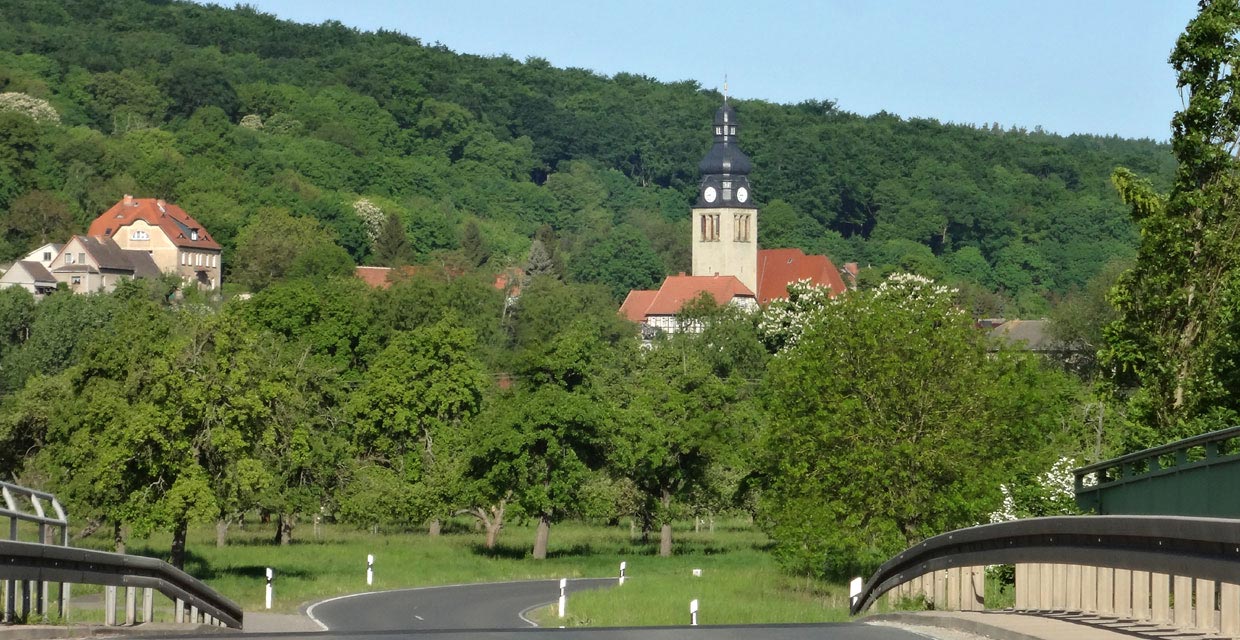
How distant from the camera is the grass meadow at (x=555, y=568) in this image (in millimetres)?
37531

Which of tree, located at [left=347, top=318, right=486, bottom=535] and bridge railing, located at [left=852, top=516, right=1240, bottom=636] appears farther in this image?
tree, located at [left=347, top=318, right=486, bottom=535]

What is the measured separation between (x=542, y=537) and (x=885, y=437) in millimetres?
24702

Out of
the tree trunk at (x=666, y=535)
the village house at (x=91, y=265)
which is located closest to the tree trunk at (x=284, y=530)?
the tree trunk at (x=666, y=535)

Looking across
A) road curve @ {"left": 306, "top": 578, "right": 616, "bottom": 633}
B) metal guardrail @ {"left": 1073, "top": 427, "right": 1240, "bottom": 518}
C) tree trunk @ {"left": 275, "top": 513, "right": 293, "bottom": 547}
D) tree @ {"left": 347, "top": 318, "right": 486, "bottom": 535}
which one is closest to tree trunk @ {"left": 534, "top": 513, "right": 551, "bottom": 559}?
tree @ {"left": 347, "top": 318, "right": 486, "bottom": 535}

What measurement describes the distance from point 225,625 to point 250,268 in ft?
526

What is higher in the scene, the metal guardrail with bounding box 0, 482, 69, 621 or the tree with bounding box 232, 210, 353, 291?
the tree with bounding box 232, 210, 353, 291

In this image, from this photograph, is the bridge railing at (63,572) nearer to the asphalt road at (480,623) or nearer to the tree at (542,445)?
the asphalt road at (480,623)

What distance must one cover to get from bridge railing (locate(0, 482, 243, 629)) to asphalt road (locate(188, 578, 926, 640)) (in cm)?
95

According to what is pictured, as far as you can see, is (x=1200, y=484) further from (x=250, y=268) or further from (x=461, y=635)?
(x=250, y=268)

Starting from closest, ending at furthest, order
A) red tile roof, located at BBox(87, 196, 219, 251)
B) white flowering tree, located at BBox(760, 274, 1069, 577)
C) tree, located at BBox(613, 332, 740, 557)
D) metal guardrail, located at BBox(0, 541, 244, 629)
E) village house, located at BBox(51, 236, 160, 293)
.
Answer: metal guardrail, located at BBox(0, 541, 244, 629)
white flowering tree, located at BBox(760, 274, 1069, 577)
tree, located at BBox(613, 332, 740, 557)
village house, located at BBox(51, 236, 160, 293)
red tile roof, located at BBox(87, 196, 219, 251)

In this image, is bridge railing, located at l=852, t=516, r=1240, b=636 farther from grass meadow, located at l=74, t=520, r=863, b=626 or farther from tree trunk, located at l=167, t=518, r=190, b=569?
tree trunk, located at l=167, t=518, r=190, b=569

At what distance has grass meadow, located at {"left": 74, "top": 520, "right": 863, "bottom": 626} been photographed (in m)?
37.5

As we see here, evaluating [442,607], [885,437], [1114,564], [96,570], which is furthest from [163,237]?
[1114,564]

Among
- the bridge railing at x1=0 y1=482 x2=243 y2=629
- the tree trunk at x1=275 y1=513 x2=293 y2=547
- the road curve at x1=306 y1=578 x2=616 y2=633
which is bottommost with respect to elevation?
the road curve at x1=306 y1=578 x2=616 y2=633
